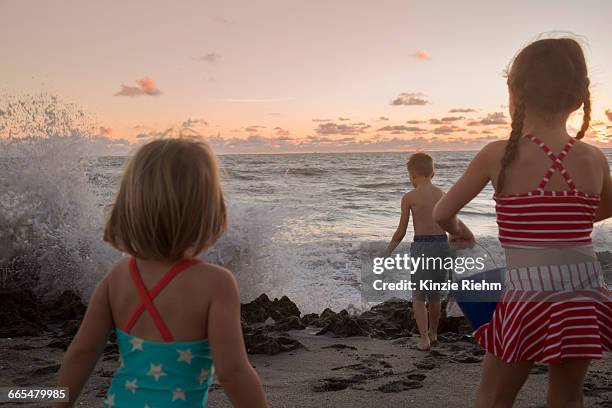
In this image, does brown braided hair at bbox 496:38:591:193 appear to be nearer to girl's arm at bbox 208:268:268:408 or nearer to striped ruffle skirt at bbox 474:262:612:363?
striped ruffle skirt at bbox 474:262:612:363

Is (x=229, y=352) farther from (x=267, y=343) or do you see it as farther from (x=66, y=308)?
(x=66, y=308)

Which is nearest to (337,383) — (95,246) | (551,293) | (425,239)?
(425,239)

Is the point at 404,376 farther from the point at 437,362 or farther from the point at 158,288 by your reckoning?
the point at 158,288

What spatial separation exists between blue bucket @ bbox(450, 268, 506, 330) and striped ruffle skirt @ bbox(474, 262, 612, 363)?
0.12 feet

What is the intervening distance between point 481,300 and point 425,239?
3481mm

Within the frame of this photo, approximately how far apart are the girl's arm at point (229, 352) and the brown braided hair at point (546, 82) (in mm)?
1090

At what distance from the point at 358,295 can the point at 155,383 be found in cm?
708

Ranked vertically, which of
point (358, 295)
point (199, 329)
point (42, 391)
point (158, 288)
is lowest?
point (358, 295)

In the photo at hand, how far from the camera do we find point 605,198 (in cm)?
227

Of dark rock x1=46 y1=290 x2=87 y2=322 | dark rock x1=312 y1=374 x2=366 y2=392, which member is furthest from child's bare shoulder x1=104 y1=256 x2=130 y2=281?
dark rock x1=46 y1=290 x2=87 y2=322

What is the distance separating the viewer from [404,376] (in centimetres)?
424

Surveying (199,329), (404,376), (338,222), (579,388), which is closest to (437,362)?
(404,376)

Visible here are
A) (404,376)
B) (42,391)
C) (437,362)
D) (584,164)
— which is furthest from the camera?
(437,362)

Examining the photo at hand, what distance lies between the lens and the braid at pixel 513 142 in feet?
6.99
